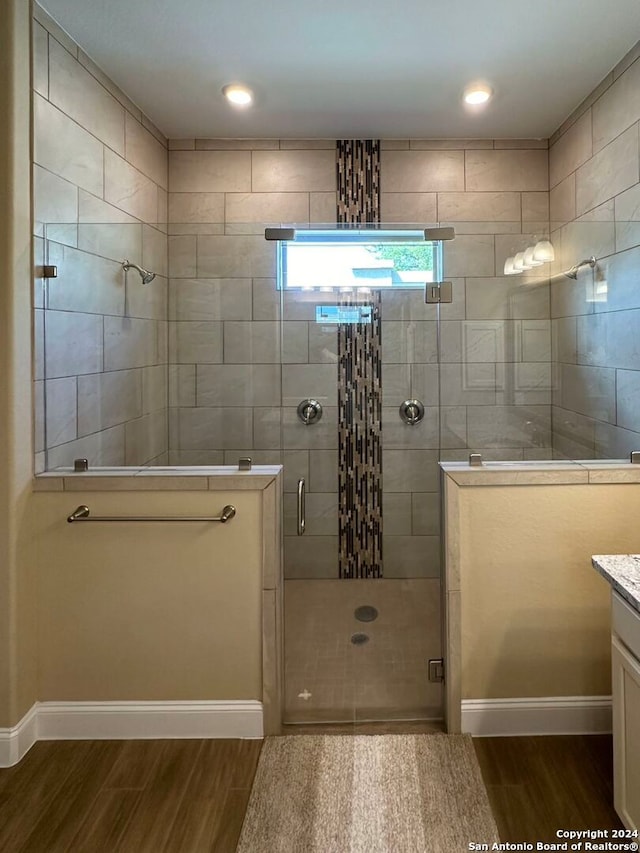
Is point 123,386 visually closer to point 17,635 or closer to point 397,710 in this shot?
point 17,635

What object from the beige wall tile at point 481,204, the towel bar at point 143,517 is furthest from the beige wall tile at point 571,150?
the towel bar at point 143,517

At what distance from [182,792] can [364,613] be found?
3.09ft

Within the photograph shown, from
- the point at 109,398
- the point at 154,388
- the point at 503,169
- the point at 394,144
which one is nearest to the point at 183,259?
the point at 154,388

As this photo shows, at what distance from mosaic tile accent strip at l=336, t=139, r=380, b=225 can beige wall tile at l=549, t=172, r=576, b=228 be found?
997 mm

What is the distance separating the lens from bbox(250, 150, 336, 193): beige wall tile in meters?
3.29

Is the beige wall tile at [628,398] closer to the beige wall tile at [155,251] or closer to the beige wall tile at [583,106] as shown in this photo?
the beige wall tile at [583,106]

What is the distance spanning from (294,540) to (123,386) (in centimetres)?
93

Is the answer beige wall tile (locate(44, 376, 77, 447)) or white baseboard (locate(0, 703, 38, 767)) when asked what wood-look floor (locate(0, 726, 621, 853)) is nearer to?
white baseboard (locate(0, 703, 38, 767))

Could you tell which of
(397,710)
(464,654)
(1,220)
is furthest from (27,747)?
(1,220)

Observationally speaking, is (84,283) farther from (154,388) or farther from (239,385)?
(239,385)

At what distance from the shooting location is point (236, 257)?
2.23 m

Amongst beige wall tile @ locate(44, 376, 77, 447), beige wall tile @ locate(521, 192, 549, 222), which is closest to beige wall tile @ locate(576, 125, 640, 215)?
beige wall tile @ locate(521, 192, 549, 222)

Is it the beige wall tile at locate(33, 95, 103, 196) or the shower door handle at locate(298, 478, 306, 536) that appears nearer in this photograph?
the beige wall tile at locate(33, 95, 103, 196)

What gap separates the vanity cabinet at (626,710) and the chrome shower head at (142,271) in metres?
1.96
